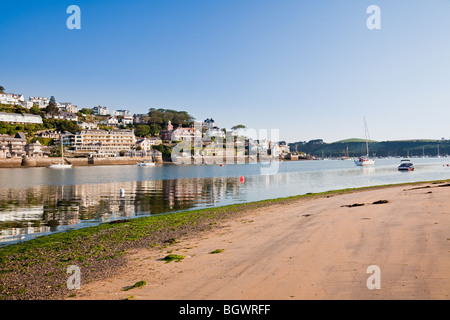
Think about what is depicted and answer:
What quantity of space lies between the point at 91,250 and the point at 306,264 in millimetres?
8439

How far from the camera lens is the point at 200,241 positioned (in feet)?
38.3

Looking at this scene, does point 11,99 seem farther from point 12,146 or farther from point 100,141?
point 12,146

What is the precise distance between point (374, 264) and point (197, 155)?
178330 millimetres

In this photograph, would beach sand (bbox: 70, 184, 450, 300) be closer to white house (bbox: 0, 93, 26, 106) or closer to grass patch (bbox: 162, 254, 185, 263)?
grass patch (bbox: 162, 254, 185, 263)

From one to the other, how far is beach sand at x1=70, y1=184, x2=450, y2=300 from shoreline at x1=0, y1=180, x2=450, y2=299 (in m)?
0.48

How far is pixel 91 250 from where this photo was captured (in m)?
11.6

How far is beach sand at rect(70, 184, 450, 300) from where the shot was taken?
596 centimetres

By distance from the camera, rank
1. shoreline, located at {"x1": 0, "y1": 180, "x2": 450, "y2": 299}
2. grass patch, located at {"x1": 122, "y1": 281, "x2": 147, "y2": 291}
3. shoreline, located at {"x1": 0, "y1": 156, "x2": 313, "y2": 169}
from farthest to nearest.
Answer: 1. shoreline, located at {"x1": 0, "y1": 156, "x2": 313, "y2": 169}
2. shoreline, located at {"x1": 0, "y1": 180, "x2": 450, "y2": 299}
3. grass patch, located at {"x1": 122, "y1": 281, "x2": 147, "y2": 291}

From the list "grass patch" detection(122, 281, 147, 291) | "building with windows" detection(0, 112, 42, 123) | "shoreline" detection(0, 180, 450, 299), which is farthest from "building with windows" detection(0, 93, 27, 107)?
"grass patch" detection(122, 281, 147, 291)

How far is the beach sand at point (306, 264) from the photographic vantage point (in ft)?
19.6

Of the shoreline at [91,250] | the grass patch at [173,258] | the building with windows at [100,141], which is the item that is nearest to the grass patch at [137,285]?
the shoreline at [91,250]

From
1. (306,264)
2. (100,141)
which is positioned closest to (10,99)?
(100,141)
